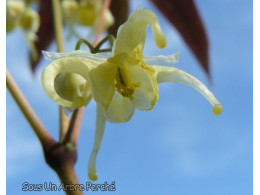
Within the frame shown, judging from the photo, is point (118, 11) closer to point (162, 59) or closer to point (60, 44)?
point (60, 44)

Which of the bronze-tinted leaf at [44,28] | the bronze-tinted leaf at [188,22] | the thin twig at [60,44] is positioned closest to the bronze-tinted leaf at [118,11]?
the bronze-tinted leaf at [188,22]

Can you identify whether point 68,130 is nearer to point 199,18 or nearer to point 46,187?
point 46,187

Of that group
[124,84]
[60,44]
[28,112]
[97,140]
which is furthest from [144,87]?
[60,44]

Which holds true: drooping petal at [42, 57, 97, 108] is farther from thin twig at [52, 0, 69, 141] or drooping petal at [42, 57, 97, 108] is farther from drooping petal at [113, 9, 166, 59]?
thin twig at [52, 0, 69, 141]

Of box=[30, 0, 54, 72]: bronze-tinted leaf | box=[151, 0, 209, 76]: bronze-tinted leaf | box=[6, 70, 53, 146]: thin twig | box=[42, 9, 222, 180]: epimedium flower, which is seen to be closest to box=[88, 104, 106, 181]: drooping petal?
box=[42, 9, 222, 180]: epimedium flower

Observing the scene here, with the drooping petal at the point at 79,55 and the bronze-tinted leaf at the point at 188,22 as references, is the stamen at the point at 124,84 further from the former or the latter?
the bronze-tinted leaf at the point at 188,22
